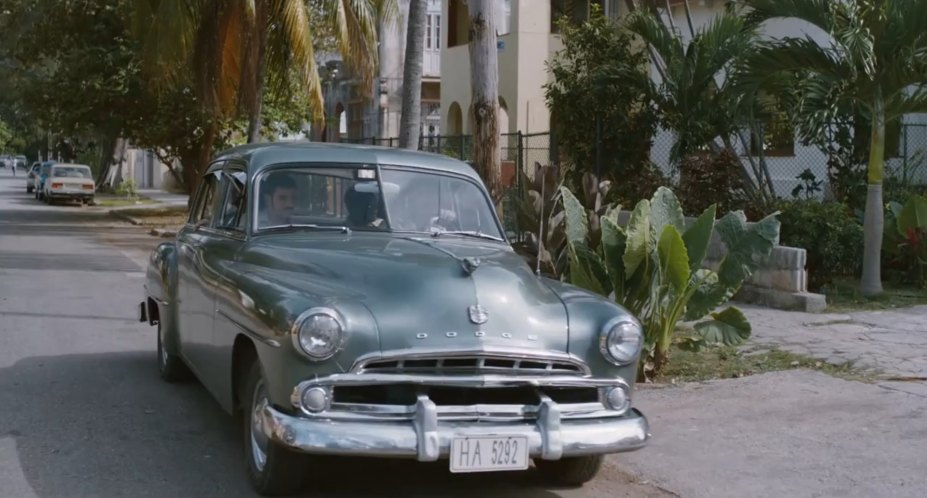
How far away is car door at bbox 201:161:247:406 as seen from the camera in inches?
247

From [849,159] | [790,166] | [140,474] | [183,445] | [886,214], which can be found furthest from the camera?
[790,166]

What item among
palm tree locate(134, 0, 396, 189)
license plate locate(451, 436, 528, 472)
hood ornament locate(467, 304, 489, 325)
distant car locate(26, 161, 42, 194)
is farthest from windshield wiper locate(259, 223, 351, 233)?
distant car locate(26, 161, 42, 194)

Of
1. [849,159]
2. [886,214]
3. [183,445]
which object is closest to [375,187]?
[183,445]

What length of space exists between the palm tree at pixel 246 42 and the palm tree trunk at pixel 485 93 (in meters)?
8.61

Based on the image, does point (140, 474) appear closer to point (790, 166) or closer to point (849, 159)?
point (849, 159)

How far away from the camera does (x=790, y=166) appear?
20.0 m

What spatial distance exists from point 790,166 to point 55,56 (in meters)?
20.5

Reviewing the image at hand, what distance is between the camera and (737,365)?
9617 mm

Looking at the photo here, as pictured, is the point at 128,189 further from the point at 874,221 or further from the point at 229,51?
the point at 874,221

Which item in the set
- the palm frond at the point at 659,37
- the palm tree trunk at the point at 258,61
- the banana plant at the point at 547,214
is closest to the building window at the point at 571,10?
the palm tree trunk at the point at 258,61

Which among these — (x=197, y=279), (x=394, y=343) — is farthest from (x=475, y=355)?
(x=197, y=279)

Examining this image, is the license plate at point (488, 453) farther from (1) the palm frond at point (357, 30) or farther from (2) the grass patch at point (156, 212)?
(2) the grass patch at point (156, 212)

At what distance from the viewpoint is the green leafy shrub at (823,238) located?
14.0m

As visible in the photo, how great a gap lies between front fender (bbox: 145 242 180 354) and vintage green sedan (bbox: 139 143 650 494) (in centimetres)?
124
